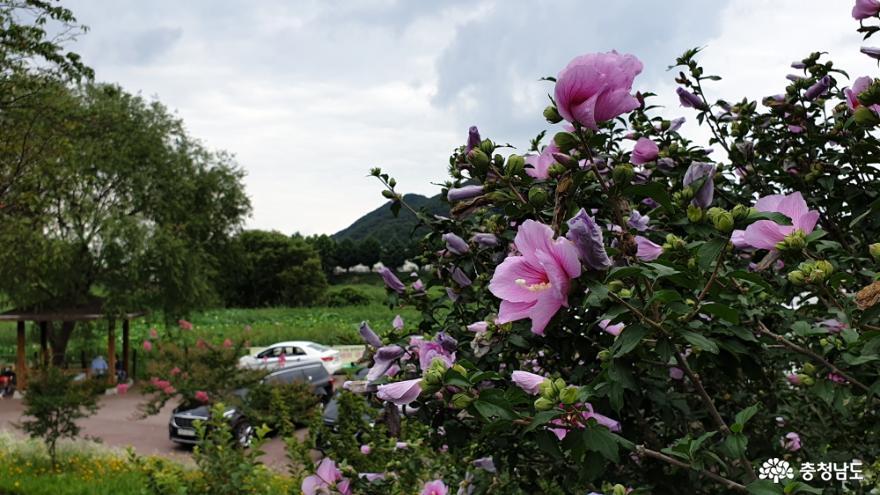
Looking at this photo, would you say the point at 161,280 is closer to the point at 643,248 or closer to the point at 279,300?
the point at 643,248

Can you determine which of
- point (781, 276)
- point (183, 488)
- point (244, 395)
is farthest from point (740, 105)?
point (244, 395)

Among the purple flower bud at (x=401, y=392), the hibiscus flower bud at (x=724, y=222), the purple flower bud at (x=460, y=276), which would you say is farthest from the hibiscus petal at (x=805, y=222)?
the purple flower bud at (x=460, y=276)

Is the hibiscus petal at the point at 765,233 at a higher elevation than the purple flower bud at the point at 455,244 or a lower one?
lower

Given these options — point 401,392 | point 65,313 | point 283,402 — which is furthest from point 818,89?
point 65,313

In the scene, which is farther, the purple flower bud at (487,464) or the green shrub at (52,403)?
the green shrub at (52,403)

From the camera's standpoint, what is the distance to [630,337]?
1120mm

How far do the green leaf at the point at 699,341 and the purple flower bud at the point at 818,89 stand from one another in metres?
1.46

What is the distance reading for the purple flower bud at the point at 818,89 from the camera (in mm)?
2219

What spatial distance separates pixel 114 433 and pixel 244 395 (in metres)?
3.91

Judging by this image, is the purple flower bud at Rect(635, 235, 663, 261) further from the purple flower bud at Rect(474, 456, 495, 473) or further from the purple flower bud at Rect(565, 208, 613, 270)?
the purple flower bud at Rect(474, 456, 495, 473)

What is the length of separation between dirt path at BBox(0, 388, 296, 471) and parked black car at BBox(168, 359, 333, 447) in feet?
0.90

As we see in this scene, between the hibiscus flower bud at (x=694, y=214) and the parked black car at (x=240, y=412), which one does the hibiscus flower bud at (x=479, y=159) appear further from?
the parked black car at (x=240, y=412)

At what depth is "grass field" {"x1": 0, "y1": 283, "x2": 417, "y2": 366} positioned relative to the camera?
67.9ft

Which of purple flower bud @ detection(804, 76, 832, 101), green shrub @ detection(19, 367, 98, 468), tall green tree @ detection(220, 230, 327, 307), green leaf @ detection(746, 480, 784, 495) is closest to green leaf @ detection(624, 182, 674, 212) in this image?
green leaf @ detection(746, 480, 784, 495)
